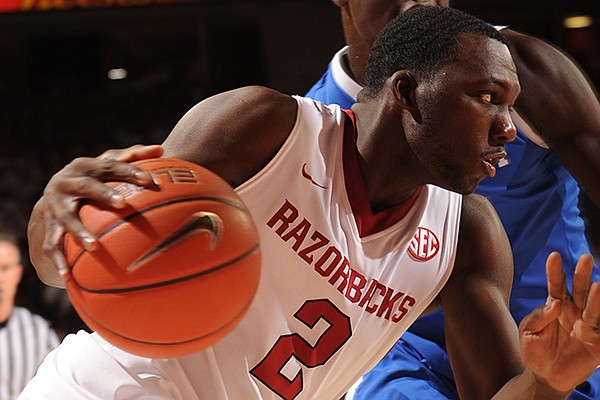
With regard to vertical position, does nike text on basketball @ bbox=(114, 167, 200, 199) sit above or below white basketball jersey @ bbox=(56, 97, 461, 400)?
above

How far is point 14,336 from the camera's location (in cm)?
608

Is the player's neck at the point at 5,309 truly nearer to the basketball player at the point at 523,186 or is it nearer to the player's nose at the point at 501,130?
the basketball player at the point at 523,186

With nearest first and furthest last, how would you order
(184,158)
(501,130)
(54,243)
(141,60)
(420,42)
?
(54,243) → (184,158) → (501,130) → (420,42) → (141,60)

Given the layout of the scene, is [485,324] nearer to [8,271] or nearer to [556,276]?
[556,276]

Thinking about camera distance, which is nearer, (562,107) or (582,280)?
(582,280)

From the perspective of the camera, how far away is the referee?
5906mm

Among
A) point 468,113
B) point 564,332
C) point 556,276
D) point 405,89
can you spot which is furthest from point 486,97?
point 564,332

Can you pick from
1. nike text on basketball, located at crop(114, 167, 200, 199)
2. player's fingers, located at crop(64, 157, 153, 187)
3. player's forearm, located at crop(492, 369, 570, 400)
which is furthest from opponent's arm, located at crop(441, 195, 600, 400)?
player's fingers, located at crop(64, 157, 153, 187)

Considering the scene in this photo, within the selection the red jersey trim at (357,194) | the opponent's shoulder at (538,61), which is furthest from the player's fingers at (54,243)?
the opponent's shoulder at (538,61)

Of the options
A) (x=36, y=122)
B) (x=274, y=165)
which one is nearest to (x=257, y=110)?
(x=274, y=165)

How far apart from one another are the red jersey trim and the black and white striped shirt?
3836mm

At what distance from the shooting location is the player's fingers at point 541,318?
2.24 meters

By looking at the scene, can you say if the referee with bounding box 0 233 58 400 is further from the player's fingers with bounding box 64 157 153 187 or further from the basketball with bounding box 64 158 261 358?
the player's fingers with bounding box 64 157 153 187

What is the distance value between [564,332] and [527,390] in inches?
8.5
